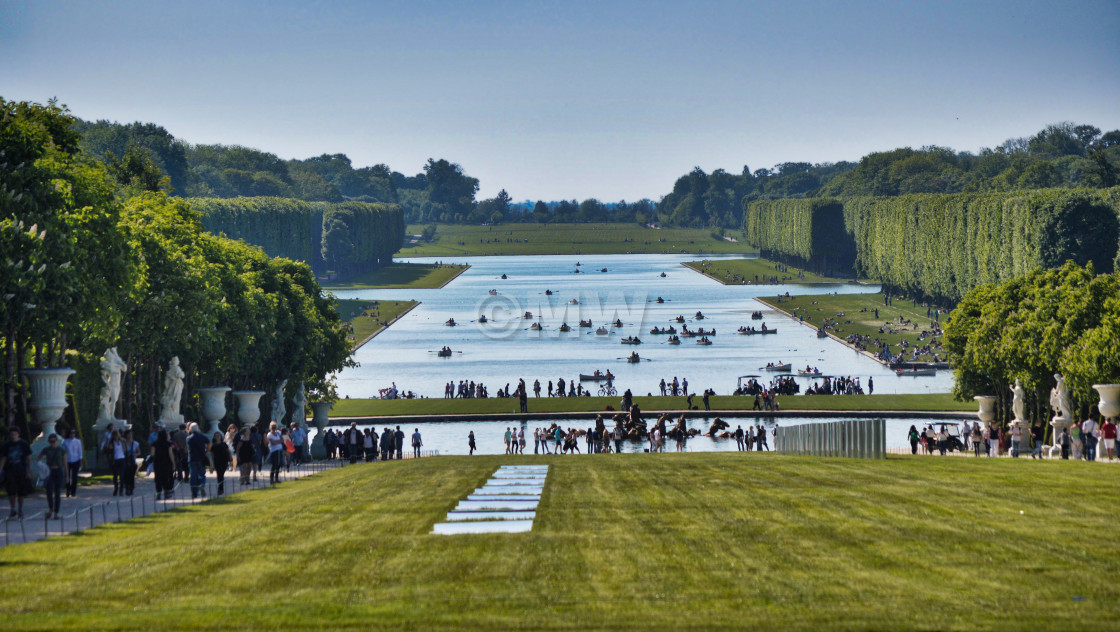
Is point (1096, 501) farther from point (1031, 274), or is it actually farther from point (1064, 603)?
point (1031, 274)

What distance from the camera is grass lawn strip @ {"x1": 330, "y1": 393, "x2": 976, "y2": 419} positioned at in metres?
57.8

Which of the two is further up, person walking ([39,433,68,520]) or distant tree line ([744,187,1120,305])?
distant tree line ([744,187,1120,305])

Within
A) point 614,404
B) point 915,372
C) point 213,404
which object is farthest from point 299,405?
point 915,372

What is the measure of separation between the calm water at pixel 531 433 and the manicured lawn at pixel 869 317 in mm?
25686

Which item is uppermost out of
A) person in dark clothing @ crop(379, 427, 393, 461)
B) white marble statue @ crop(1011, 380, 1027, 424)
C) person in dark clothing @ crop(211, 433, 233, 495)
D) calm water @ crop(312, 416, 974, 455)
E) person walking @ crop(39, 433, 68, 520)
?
person walking @ crop(39, 433, 68, 520)

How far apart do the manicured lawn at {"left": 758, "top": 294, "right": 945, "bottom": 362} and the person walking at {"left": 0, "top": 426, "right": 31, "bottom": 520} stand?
64.4 m

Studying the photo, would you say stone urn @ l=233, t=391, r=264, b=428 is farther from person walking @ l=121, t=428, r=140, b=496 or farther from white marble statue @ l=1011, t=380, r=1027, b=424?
white marble statue @ l=1011, t=380, r=1027, b=424

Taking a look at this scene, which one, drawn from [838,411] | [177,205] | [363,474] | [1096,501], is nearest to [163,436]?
[363,474]

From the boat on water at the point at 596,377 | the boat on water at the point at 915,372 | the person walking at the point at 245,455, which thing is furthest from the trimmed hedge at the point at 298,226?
the person walking at the point at 245,455

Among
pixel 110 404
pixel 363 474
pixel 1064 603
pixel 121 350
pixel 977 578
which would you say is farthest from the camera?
pixel 121 350

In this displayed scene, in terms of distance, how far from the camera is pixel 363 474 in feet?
95.0

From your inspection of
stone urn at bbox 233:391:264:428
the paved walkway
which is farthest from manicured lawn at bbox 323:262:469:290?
the paved walkway

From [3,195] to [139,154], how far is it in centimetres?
4153

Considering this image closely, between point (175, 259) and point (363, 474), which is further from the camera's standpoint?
point (175, 259)
